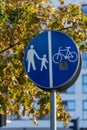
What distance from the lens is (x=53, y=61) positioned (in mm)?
5703

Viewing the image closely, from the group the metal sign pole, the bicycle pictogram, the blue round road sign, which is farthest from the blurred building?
the metal sign pole

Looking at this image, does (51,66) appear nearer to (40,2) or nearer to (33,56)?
(33,56)

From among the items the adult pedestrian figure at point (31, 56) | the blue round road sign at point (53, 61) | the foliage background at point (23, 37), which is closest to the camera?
the blue round road sign at point (53, 61)

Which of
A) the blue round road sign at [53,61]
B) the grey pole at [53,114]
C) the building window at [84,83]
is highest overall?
the building window at [84,83]

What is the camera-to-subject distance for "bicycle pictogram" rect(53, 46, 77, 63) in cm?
565

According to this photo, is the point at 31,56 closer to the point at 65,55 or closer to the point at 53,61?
the point at 53,61

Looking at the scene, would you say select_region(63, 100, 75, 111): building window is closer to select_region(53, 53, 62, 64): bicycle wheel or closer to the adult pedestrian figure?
the adult pedestrian figure

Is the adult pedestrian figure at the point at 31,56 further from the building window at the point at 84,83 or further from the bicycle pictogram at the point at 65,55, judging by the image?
the building window at the point at 84,83

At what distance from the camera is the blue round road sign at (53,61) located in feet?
18.4

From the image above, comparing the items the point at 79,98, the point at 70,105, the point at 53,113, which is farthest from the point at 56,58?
the point at 79,98

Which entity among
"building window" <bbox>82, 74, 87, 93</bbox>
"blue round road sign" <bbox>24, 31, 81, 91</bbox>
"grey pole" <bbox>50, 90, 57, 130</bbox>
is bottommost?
"grey pole" <bbox>50, 90, 57, 130</bbox>

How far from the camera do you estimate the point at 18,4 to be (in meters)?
10.8

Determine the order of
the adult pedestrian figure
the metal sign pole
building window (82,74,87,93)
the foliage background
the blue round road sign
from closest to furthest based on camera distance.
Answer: the metal sign pole, the blue round road sign, the adult pedestrian figure, the foliage background, building window (82,74,87,93)

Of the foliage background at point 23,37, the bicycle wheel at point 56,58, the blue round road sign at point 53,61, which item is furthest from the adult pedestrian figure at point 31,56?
the foliage background at point 23,37
